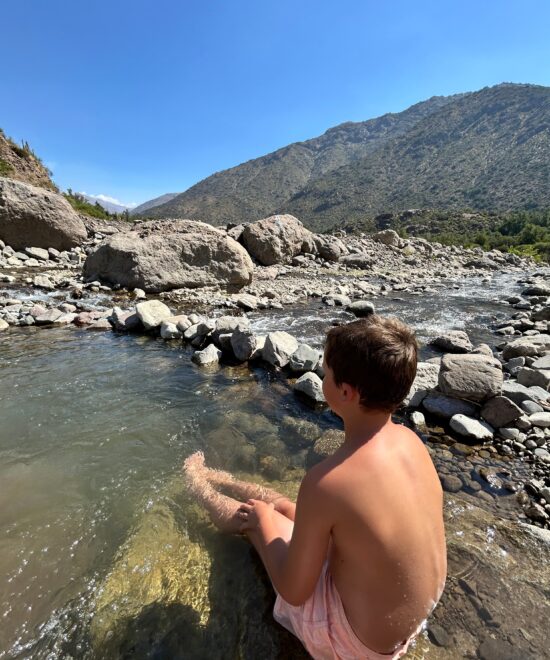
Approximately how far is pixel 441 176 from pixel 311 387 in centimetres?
10160

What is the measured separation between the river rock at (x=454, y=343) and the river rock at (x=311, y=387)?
150 inches

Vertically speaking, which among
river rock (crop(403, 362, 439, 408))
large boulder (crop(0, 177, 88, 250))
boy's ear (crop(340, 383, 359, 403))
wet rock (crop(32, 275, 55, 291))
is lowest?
river rock (crop(403, 362, 439, 408))

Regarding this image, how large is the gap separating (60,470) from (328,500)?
3.13 meters

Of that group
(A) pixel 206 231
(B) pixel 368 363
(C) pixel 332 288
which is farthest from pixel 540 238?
(B) pixel 368 363

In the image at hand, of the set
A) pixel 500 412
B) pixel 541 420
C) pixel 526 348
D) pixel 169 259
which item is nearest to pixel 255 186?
pixel 169 259

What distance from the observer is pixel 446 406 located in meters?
4.85

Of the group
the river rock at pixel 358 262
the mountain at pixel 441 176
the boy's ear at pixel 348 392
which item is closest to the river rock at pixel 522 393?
the boy's ear at pixel 348 392

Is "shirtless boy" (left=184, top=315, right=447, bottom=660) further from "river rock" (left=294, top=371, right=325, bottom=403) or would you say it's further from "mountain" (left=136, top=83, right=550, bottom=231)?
"mountain" (left=136, top=83, right=550, bottom=231)

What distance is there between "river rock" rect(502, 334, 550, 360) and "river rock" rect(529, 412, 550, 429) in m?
3.05

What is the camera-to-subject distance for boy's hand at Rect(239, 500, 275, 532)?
8.64ft

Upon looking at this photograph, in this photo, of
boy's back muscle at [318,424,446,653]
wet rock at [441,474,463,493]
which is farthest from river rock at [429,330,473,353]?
boy's back muscle at [318,424,446,653]

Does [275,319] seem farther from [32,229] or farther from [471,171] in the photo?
[471,171]

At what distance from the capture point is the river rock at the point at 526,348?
7129 mm

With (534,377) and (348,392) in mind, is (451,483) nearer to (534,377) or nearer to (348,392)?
(348,392)
